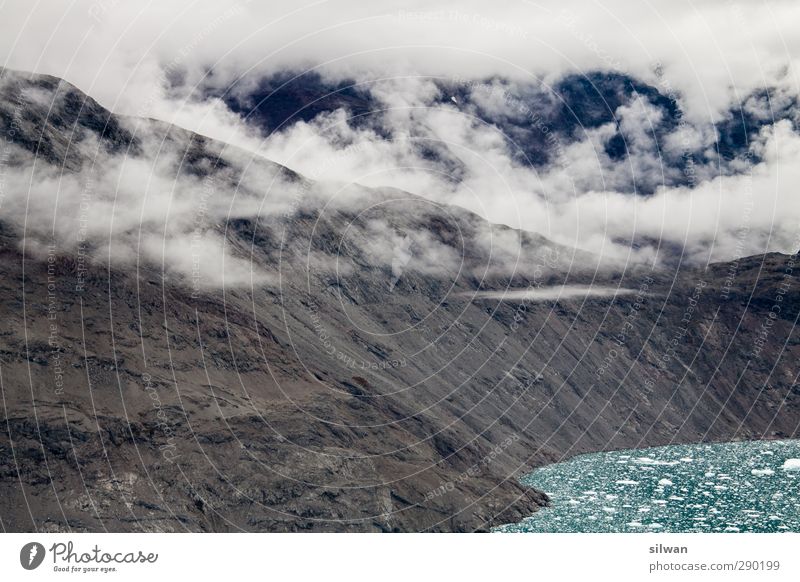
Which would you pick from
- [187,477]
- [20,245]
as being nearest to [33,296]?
[20,245]

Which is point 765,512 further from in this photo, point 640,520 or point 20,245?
point 20,245

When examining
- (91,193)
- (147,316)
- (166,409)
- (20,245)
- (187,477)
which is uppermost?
(91,193)

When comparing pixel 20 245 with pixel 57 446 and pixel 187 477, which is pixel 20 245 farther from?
pixel 187 477

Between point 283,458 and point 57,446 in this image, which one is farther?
point 283,458

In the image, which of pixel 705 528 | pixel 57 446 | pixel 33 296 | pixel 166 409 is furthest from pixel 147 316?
pixel 705 528

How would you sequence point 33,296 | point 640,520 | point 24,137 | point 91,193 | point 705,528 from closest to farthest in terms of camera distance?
point 705,528 → point 640,520 → point 33,296 → point 24,137 → point 91,193

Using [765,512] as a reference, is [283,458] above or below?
above

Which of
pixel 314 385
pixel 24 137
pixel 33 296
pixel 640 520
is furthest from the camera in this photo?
pixel 24 137
